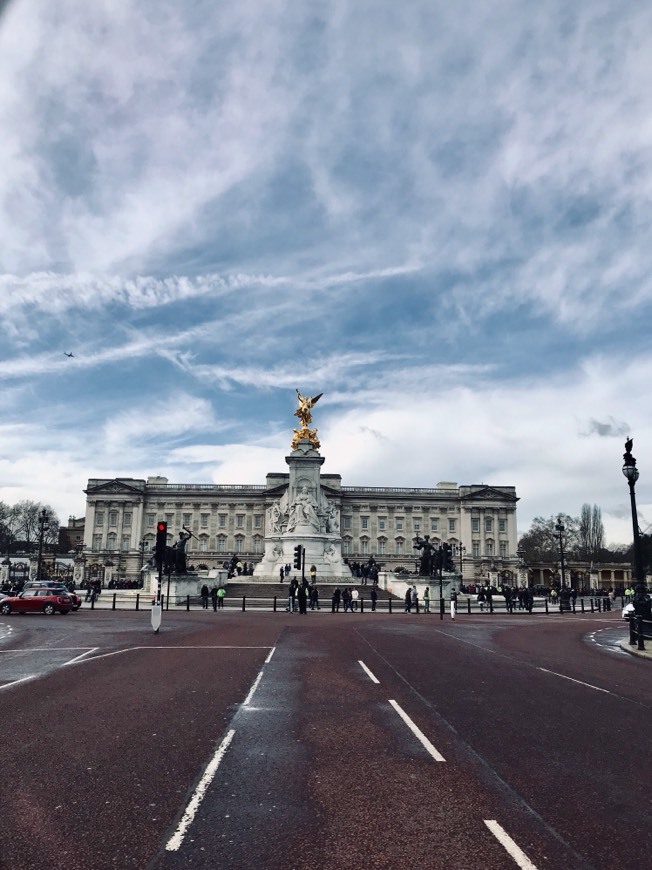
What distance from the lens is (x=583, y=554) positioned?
150750mm

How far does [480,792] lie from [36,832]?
3.99 m

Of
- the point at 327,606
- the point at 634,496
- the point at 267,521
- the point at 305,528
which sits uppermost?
the point at 267,521

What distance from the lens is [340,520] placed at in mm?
131250

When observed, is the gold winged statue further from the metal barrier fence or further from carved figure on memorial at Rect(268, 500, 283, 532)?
the metal barrier fence

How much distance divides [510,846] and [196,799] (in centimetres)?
280

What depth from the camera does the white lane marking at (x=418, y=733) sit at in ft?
25.6

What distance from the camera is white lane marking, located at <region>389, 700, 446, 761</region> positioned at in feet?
25.6

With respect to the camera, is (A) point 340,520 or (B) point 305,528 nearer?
(B) point 305,528

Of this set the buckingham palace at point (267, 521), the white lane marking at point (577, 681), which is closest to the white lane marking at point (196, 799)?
the white lane marking at point (577, 681)

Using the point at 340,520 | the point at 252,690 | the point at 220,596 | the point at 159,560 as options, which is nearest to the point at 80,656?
the point at 252,690

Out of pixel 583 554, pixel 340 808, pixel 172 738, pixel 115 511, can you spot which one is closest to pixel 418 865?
pixel 340 808

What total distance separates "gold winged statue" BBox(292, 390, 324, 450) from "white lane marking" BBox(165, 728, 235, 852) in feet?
218

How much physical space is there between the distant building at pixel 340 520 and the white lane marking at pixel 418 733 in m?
116

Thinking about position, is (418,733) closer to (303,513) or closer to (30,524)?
(303,513)
